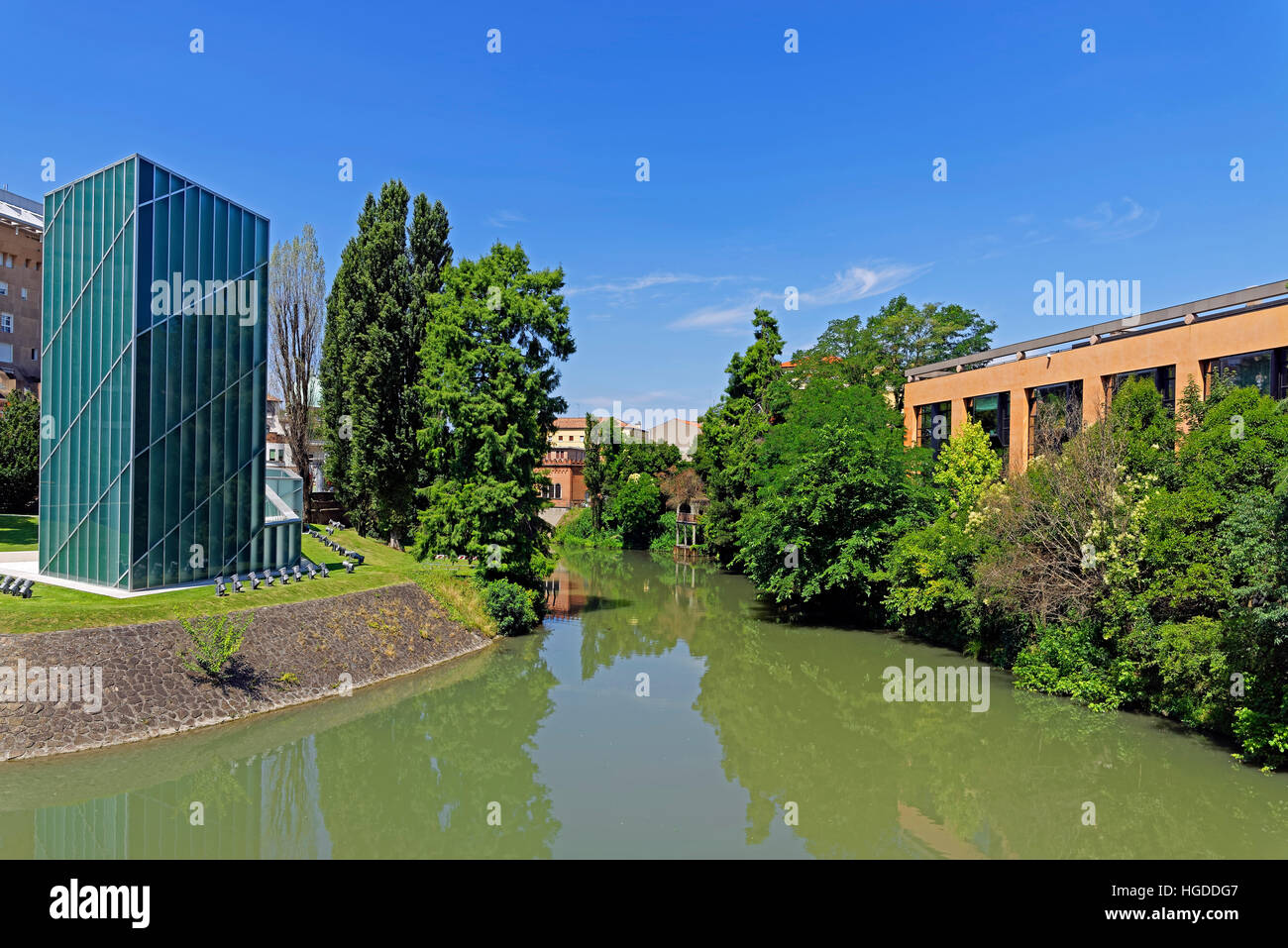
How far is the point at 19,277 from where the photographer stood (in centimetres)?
5247

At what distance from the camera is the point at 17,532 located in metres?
30.5

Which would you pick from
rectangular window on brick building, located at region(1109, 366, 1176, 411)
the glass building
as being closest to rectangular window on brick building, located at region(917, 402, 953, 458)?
rectangular window on brick building, located at region(1109, 366, 1176, 411)

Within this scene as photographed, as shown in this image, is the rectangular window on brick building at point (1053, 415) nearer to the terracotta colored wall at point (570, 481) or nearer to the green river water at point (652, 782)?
the green river water at point (652, 782)

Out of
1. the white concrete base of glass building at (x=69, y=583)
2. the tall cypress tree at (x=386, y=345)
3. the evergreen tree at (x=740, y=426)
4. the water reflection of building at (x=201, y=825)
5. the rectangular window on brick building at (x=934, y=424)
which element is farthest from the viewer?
the evergreen tree at (x=740, y=426)

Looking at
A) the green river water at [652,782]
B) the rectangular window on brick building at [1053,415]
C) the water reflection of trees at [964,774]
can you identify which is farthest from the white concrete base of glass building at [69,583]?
the rectangular window on brick building at [1053,415]

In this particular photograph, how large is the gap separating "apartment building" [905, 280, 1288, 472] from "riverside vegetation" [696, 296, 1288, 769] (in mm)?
2002

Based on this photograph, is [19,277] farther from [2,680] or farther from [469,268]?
[2,680]

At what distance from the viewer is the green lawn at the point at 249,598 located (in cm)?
1625

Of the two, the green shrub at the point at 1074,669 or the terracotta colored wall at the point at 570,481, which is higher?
the terracotta colored wall at the point at 570,481

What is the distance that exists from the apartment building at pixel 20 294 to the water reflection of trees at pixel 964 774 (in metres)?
49.9

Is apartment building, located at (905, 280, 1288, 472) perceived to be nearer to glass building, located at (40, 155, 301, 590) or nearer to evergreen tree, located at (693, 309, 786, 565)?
evergreen tree, located at (693, 309, 786, 565)

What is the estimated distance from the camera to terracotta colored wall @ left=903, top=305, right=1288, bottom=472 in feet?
67.3
